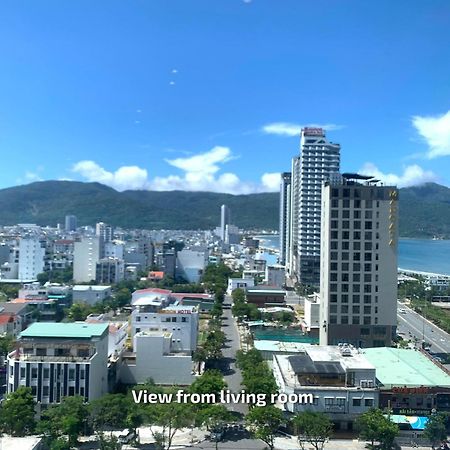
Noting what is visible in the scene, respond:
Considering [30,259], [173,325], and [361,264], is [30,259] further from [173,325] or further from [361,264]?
[361,264]

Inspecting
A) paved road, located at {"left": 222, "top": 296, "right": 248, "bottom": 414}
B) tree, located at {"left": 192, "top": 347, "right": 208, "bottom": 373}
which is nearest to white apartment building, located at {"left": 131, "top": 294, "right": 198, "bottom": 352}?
tree, located at {"left": 192, "top": 347, "right": 208, "bottom": 373}

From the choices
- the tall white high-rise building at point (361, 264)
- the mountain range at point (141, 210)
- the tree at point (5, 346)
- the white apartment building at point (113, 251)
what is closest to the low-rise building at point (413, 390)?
the tall white high-rise building at point (361, 264)

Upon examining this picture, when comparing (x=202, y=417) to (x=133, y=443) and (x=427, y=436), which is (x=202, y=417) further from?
(x=427, y=436)

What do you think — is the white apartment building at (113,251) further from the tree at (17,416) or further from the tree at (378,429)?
the tree at (378,429)

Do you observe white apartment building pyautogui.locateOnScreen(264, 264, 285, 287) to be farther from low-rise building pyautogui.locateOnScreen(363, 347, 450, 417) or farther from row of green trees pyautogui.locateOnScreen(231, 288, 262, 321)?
low-rise building pyautogui.locateOnScreen(363, 347, 450, 417)

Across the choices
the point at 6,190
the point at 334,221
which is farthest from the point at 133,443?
the point at 6,190
